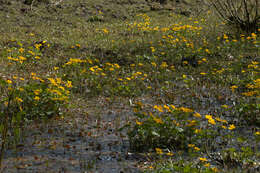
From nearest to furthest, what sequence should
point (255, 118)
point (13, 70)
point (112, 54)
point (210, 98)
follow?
point (255, 118)
point (210, 98)
point (13, 70)
point (112, 54)

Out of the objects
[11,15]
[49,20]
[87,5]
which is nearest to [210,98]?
[49,20]

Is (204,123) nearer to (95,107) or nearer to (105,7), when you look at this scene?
(95,107)

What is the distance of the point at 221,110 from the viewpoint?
5609mm

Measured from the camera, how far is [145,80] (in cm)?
741

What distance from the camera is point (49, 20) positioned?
45.9 ft

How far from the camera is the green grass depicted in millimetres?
4000

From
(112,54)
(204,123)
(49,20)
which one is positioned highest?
(49,20)

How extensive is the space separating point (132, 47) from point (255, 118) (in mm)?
5579

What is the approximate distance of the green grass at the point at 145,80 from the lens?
4.00m

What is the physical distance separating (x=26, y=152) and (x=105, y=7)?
1324 cm

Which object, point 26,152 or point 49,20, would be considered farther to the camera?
point 49,20

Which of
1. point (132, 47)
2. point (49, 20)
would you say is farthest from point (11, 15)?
point (132, 47)

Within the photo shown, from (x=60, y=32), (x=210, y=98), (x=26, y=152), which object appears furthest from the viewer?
(x=60, y=32)

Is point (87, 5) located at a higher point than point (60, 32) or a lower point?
higher
